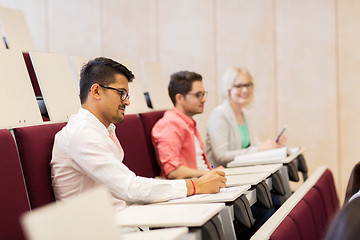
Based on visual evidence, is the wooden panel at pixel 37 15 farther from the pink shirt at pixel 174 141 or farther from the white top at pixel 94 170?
the white top at pixel 94 170

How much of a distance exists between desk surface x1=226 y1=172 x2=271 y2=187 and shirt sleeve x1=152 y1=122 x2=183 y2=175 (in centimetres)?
47

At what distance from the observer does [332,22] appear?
4.33 metres

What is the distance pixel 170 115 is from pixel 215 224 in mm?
1383

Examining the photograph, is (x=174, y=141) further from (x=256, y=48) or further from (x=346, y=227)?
(x=256, y=48)

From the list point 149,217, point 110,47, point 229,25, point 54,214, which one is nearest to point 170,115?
point 149,217

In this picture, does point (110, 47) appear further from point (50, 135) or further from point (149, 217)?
point (149, 217)

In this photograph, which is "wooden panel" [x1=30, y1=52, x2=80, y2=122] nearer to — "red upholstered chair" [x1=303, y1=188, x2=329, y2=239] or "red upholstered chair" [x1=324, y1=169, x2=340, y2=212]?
"red upholstered chair" [x1=303, y1=188, x2=329, y2=239]

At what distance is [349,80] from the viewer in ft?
14.1

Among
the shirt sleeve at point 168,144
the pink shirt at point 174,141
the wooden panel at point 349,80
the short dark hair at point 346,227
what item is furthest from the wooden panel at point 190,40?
the short dark hair at point 346,227

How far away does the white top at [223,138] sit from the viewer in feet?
10.2

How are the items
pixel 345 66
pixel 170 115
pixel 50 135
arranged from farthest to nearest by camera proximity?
pixel 345 66 → pixel 170 115 → pixel 50 135

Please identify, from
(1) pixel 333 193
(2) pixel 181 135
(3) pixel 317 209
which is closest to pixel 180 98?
(2) pixel 181 135

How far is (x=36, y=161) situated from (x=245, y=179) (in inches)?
32.6

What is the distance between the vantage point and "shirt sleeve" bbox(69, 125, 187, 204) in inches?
60.5
